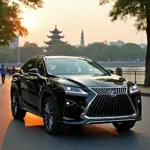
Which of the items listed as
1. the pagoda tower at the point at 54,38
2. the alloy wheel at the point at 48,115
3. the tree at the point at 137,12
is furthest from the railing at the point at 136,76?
the pagoda tower at the point at 54,38

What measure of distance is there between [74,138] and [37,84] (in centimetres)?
166

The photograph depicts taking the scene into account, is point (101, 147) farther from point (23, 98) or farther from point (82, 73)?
point (23, 98)

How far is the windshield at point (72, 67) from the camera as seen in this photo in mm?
8891

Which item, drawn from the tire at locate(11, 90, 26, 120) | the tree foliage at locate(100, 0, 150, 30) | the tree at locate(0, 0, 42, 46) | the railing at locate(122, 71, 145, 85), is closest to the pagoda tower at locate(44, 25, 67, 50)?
the tree at locate(0, 0, 42, 46)

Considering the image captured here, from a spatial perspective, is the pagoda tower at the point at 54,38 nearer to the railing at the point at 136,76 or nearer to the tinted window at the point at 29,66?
the railing at the point at 136,76

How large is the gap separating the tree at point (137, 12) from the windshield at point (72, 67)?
14800 millimetres

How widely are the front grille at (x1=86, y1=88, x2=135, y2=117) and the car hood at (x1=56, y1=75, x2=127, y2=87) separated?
0.14 m

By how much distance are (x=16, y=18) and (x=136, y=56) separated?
398 ft

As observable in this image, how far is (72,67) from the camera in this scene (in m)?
9.09

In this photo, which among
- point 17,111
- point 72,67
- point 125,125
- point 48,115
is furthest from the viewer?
point 17,111

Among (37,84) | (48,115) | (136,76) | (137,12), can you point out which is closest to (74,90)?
(48,115)

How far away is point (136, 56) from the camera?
160625 mm

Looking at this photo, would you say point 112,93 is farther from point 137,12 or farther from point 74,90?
point 137,12

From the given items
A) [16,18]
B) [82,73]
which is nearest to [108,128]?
[82,73]
